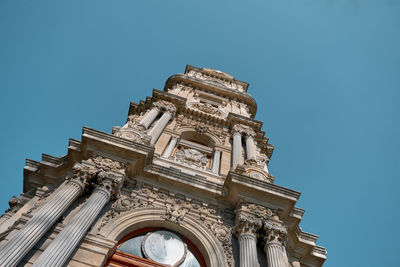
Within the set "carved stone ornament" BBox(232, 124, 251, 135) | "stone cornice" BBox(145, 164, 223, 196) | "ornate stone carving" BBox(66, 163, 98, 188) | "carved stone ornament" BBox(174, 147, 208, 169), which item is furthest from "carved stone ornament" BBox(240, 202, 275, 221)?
"carved stone ornament" BBox(232, 124, 251, 135)

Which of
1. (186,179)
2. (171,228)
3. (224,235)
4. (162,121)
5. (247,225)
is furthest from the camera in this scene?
(162,121)

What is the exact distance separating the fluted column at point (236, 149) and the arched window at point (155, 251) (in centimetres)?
534

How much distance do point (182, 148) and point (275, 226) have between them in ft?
26.5

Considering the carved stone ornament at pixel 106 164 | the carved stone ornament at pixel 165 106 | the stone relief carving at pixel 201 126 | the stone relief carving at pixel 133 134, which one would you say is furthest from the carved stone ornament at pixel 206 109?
the carved stone ornament at pixel 106 164

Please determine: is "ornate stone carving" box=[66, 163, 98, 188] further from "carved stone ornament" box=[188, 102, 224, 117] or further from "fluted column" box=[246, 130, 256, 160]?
"carved stone ornament" box=[188, 102, 224, 117]

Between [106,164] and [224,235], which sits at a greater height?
[106,164]

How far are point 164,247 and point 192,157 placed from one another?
6589mm

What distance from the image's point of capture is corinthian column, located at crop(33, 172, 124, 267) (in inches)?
266

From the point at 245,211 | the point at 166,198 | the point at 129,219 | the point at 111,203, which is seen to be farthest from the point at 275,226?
the point at 111,203

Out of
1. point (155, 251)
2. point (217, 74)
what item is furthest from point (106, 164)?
point (217, 74)

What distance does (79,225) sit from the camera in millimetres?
7840

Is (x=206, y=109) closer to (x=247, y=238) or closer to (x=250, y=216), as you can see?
(x=250, y=216)

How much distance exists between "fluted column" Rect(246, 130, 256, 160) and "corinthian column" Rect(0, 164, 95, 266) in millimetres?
8262

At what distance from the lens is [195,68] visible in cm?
3434
